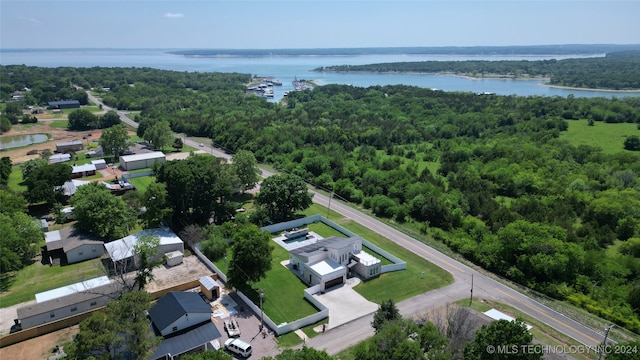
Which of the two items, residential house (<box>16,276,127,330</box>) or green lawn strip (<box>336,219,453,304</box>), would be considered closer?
residential house (<box>16,276,127,330</box>)

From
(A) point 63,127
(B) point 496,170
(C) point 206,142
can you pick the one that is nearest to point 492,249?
(B) point 496,170

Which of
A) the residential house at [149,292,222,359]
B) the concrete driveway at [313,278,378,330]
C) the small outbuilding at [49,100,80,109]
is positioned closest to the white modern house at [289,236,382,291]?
the concrete driveway at [313,278,378,330]

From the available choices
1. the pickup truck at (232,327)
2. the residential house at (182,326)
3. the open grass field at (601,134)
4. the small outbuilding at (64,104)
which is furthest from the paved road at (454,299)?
the small outbuilding at (64,104)

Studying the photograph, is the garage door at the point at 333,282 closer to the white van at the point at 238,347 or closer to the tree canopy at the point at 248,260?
the tree canopy at the point at 248,260

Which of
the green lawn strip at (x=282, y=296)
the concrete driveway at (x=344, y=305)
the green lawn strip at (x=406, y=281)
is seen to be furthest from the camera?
the green lawn strip at (x=406, y=281)

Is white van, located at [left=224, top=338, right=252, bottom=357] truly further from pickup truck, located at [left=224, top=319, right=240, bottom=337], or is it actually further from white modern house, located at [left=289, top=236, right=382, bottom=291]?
white modern house, located at [left=289, top=236, right=382, bottom=291]

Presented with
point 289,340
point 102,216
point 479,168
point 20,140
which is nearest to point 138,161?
point 102,216
